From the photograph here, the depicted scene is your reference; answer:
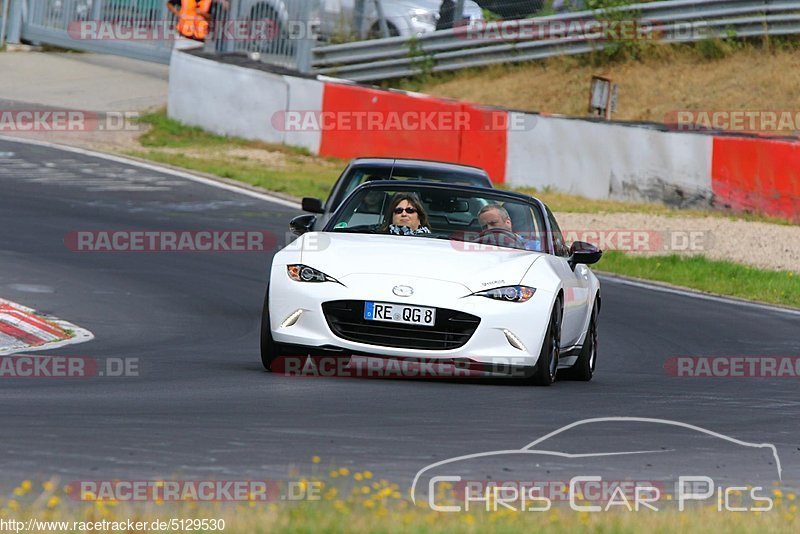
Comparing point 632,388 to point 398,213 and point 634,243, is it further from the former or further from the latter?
point 634,243

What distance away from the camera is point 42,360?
983 cm

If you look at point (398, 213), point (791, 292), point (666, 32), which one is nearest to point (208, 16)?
point (666, 32)

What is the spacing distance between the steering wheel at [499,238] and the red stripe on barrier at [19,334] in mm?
3308

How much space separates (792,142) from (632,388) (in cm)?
1172

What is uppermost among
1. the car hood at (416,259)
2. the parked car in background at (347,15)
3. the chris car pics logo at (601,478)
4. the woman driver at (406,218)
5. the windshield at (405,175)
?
the parked car in background at (347,15)

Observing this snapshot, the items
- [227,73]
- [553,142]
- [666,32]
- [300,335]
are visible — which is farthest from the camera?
[666,32]

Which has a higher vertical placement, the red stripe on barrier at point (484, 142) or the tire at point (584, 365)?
the red stripe on barrier at point (484, 142)

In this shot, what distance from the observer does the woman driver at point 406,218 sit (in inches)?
398
